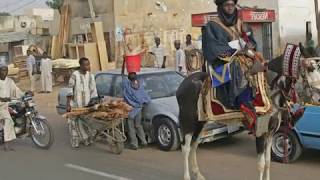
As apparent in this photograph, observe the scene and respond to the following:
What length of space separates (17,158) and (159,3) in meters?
16.7

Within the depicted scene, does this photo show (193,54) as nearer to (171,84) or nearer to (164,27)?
(171,84)

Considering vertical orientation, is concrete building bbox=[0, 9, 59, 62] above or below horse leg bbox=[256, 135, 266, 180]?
above

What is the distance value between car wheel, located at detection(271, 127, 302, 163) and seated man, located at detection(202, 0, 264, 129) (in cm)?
189

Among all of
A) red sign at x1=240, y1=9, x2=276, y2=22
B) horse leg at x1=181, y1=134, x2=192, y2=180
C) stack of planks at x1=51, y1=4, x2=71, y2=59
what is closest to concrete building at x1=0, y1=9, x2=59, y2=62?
stack of planks at x1=51, y1=4, x2=71, y2=59

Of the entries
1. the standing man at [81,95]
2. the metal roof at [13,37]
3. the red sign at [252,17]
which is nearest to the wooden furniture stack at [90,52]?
the red sign at [252,17]

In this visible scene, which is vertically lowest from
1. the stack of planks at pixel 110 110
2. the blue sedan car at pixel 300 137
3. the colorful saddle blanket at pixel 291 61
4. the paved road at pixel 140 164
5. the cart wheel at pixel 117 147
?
the paved road at pixel 140 164

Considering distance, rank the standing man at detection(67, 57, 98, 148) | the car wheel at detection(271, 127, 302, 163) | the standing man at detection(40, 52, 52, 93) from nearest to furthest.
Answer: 1. the car wheel at detection(271, 127, 302, 163)
2. the standing man at detection(67, 57, 98, 148)
3. the standing man at detection(40, 52, 52, 93)

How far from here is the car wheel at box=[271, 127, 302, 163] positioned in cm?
837

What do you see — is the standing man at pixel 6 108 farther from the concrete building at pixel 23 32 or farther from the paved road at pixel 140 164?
the concrete building at pixel 23 32

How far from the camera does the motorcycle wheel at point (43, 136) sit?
1058cm

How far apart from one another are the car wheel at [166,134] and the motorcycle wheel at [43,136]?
211 cm

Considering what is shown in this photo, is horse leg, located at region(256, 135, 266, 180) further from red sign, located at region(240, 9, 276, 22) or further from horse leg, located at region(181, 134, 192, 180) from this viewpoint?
red sign, located at region(240, 9, 276, 22)

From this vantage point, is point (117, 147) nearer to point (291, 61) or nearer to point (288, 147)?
point (288, 147)

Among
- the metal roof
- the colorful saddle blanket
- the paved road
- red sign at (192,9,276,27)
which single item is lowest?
the paved road
